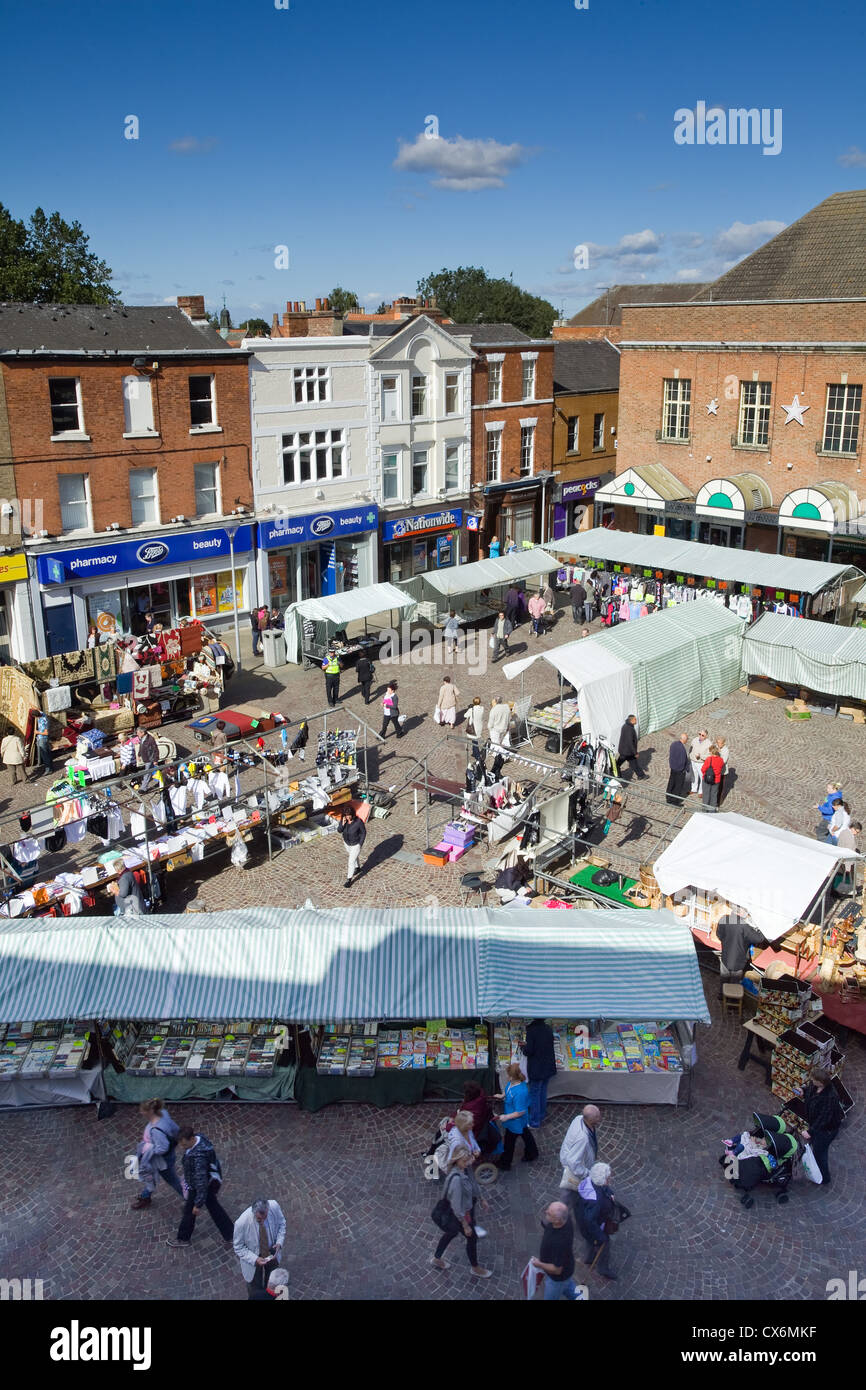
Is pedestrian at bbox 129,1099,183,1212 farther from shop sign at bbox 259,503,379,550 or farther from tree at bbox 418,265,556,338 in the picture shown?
tree at bbox 418,265,556,338

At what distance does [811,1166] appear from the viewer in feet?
35.3

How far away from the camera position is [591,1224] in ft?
31.6

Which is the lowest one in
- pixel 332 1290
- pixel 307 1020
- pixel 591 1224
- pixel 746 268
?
pixel 332 1290

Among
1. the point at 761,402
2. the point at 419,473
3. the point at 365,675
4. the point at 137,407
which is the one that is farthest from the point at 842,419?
the point at 137,407

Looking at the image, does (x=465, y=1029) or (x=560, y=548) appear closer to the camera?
(x=465, y=1029)

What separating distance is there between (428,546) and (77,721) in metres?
17.5

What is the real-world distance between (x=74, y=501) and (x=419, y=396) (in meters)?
13.4

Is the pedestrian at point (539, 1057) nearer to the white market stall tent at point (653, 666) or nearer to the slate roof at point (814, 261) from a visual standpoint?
the white market stall tent at point (653, 666)

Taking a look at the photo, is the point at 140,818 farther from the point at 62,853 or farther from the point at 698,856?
the point at 698,856

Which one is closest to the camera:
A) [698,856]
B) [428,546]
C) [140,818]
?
[698,856]

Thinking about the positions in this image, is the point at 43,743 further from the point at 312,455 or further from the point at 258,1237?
the point at 258,1237

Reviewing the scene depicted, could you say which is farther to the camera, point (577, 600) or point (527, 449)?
point (527, 449)

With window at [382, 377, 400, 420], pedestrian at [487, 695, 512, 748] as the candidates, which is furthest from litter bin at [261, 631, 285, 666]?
pedestrian at [487, 695, 512, 748]

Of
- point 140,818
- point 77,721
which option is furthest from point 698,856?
point 77,721
